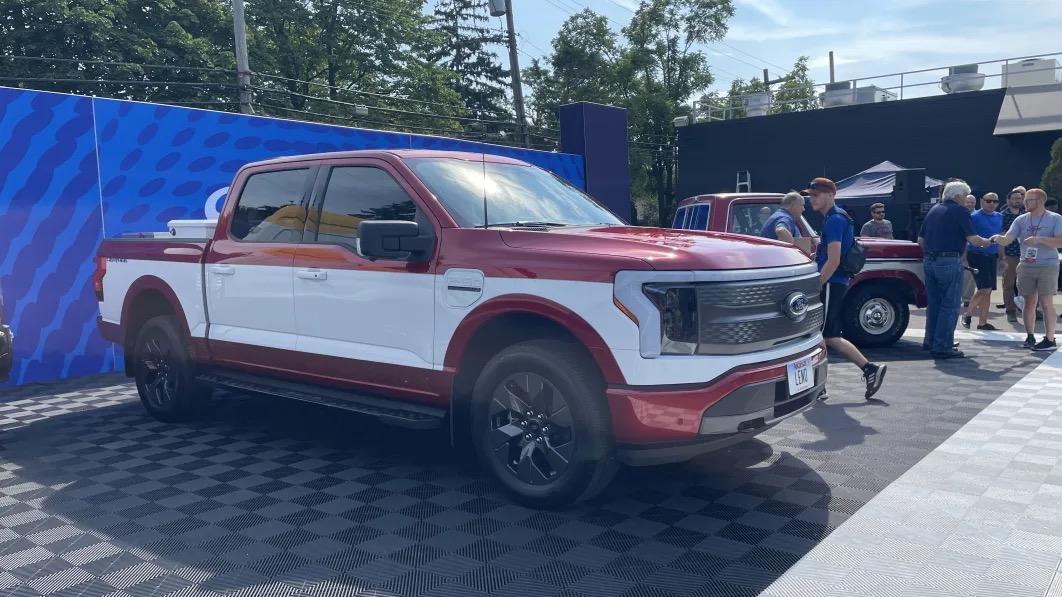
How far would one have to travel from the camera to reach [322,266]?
493cm

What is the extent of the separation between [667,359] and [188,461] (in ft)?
10.7

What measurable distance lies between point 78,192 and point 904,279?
9112mm

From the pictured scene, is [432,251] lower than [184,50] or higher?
lower

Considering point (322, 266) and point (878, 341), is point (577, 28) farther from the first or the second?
point (322, 266)

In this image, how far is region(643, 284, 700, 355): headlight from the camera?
12.2ft

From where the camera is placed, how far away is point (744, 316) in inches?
153

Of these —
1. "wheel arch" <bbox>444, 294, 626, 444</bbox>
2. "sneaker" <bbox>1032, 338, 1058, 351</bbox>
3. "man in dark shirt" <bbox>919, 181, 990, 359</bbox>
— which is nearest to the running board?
"wheel arch" <bbox>444, 294, 626, 444</bbox>

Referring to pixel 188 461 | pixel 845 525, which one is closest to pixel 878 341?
pixel 845 525

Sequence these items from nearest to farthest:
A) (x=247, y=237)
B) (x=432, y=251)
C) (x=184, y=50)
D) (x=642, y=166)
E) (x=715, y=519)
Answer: (x=715, y=519) → (x=432, y=251) → (x=247, y=237) → (x=184, y=50) → (x=642, y=166)

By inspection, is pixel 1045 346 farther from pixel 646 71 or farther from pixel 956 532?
pixel 646 71

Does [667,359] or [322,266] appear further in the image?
[322,266]

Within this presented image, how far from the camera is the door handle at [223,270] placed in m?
5.55

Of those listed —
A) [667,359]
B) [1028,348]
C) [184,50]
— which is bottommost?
[1028,348]

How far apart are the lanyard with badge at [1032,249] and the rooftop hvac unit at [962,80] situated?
17970mm
